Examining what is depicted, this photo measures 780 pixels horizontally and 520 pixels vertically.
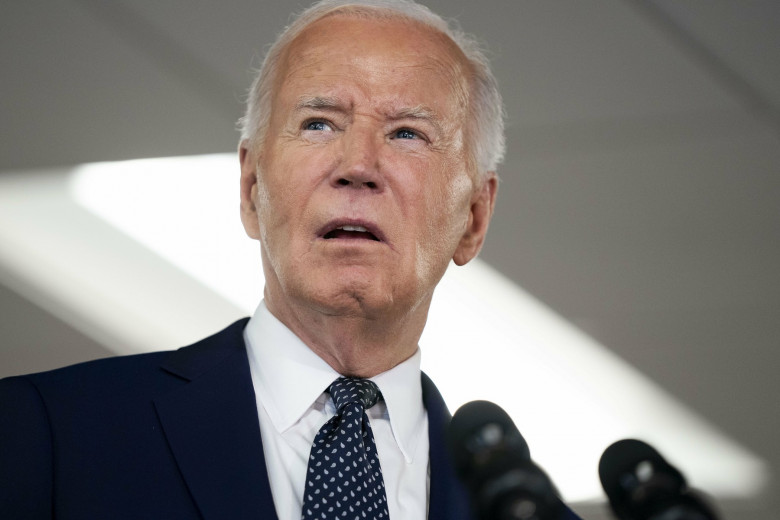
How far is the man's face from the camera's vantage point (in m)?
1.59

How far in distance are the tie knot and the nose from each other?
1.05 feet

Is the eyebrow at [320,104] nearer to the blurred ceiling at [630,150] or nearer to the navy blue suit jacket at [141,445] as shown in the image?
the navy blue suit jacket at [141,445]

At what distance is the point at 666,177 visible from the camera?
3.21 metres

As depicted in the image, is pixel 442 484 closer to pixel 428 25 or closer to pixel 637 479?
pixel 637 479

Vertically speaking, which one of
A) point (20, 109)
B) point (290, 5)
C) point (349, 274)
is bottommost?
point (349, 274)

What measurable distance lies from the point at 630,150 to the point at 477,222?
54.5 inches

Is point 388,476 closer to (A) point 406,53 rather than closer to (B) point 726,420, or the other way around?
(A) point 406,53

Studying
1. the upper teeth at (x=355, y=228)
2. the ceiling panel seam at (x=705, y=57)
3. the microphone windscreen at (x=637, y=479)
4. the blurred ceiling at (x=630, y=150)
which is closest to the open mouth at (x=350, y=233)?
the upper teeth at (x=355, y=228)

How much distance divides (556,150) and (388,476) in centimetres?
181

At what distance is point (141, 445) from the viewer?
1.46 meters

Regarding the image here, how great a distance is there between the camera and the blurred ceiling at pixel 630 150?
3.06m

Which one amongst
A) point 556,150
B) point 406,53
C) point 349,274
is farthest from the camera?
point 556,150

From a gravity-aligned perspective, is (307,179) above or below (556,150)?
below

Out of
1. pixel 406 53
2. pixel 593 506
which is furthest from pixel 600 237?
pixel 406 53
